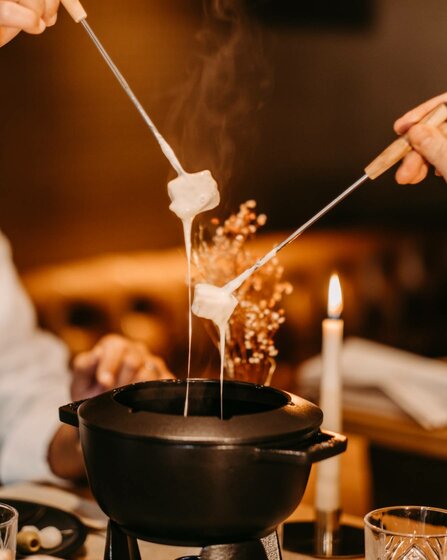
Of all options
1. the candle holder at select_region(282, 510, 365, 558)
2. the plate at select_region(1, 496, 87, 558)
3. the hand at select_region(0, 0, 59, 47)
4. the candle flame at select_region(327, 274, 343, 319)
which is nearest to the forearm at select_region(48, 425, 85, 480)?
the plate at select_region(1, 496, 87, 558)

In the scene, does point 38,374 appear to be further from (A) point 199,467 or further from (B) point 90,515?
(A) point 199,467

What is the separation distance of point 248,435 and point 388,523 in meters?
0.29

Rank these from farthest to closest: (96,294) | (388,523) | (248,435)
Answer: (96,294), (388,523), (248,435)

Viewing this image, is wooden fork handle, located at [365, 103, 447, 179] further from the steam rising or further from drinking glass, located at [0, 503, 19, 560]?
drinking glass, located at [0, 503, 19, 560]

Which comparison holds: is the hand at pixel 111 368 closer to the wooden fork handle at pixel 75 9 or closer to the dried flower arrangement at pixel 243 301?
the dried flower arrangement at pixel 243 301

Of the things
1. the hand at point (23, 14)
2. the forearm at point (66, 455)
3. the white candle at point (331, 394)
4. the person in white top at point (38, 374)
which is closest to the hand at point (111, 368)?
the person in white top at point (38, 374)

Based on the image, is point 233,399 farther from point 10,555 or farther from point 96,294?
point 96,294

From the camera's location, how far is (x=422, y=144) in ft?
3.90

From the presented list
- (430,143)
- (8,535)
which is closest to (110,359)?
(8,535)

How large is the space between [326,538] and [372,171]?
1.83 feet

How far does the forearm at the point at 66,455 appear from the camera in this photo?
1.66m

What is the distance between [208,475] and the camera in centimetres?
86

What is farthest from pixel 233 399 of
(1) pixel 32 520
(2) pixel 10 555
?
(1) pixel 32 520

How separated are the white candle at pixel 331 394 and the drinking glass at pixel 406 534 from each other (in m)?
0.23
